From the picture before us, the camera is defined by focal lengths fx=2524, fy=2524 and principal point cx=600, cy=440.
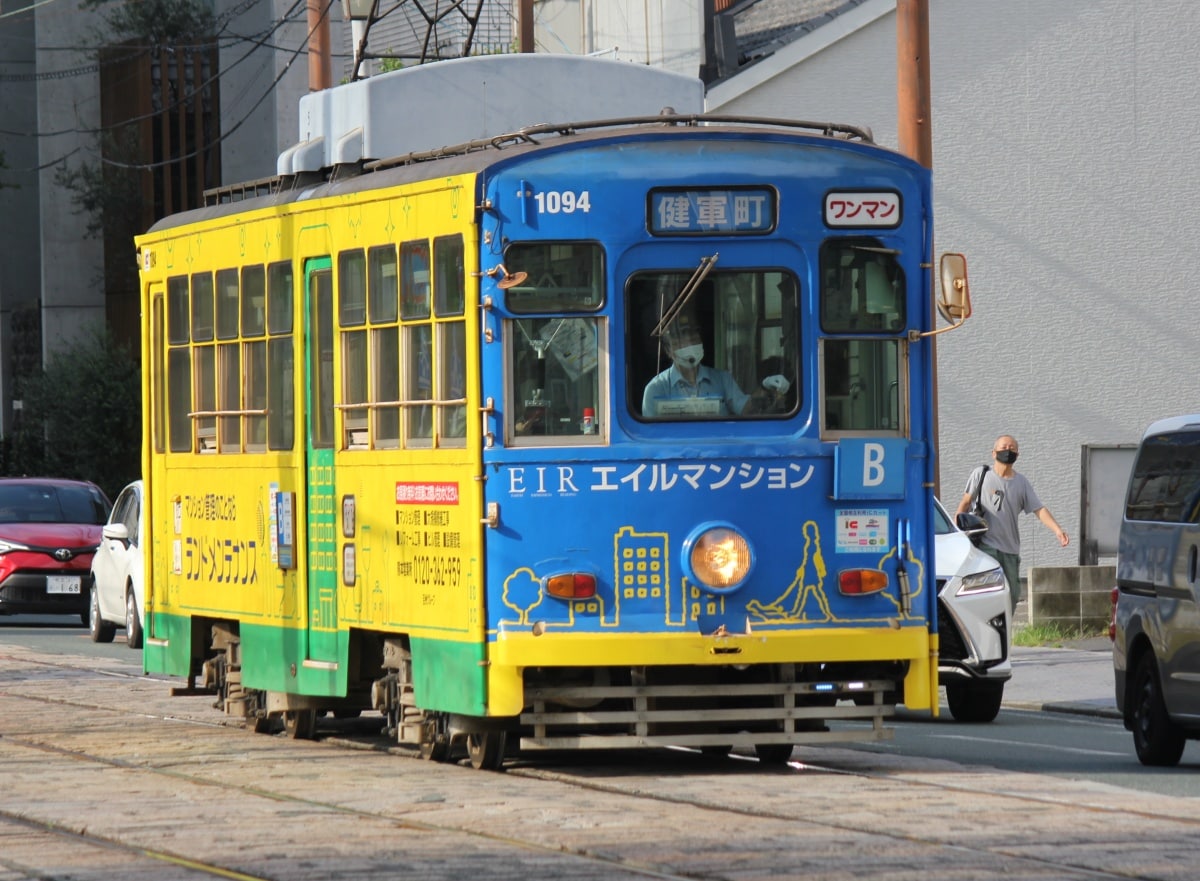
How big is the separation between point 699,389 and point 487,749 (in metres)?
2.08

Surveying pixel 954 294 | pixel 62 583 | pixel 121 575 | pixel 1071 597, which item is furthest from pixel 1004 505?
pixel 62 583

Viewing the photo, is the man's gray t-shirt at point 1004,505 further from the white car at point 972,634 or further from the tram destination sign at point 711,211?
the tram destination sign at point 711,211

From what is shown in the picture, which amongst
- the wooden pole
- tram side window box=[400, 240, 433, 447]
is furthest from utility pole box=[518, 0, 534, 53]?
tram side window box=[400, 240, 433, 447]

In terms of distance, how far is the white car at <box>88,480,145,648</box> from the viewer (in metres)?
24.0

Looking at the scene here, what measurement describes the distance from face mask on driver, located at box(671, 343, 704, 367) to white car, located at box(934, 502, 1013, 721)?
4726 mm

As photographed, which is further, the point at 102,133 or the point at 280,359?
the point at 102,133

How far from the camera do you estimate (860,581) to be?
11.7 m

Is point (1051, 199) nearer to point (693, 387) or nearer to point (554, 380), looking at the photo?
point (693, 387)

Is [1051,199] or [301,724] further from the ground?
[1051,199]

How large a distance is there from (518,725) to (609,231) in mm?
2385

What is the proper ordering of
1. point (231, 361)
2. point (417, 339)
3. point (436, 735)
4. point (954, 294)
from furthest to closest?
1. point (231, 361)
2. point (436, 735)
3. point (417, 339)
4. point (954, 294)

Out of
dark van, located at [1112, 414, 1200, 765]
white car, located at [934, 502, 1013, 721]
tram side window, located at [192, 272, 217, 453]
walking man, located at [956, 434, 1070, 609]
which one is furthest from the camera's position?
walking man, located at [956, 434, 1070, 609]

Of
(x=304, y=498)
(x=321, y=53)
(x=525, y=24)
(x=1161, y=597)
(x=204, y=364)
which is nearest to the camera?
(x=1161, y=597)

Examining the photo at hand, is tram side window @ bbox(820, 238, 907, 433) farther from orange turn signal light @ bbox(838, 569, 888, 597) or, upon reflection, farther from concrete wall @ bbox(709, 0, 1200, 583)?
concrete wall @ bbox(709, 0, 1200, 583)
